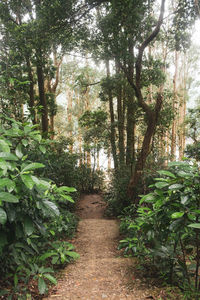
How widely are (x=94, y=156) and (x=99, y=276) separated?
9.44 meters

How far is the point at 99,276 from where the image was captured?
2689 millimetres

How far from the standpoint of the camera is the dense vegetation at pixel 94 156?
1.66 metres

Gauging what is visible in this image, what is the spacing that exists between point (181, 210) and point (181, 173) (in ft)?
1.07

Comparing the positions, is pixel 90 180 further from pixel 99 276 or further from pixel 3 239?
pixel 3 239

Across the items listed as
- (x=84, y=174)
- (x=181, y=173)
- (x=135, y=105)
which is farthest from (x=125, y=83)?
(x=181, y=173)

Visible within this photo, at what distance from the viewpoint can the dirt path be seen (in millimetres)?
2211

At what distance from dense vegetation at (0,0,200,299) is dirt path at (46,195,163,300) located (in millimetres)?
243

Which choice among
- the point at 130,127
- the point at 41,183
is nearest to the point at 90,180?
the point at 130,127

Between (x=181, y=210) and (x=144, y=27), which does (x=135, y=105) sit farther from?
(x=181, y=210)

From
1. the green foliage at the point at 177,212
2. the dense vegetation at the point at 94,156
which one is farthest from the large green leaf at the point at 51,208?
the green foliage at the point at 177,212

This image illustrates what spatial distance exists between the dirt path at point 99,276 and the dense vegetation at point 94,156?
0.24 metres

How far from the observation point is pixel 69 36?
5.90 metres

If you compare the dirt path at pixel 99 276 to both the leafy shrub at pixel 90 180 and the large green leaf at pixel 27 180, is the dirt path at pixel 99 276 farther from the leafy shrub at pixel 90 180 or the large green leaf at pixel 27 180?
the leafy shrub at pixel 90 180

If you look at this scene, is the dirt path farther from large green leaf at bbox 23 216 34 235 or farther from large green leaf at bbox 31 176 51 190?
large green leaf at bbox 31 176 51 190
